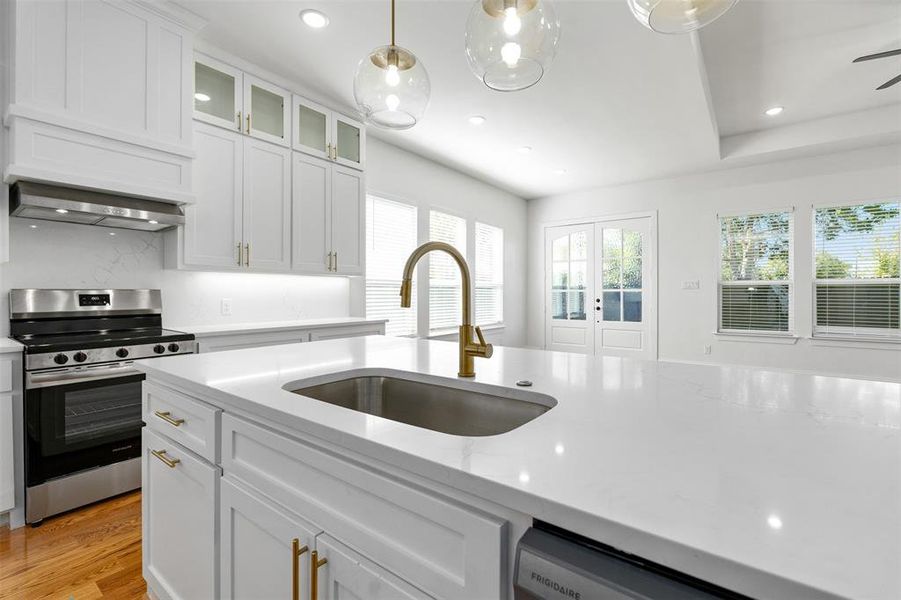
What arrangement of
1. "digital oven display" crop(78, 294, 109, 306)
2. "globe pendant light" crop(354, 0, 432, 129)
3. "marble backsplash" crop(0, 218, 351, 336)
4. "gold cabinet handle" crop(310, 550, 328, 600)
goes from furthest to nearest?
"digital oven display" crop(78, 294, 109, 306) → "marble backsplash" crop(0, 218, 351, 336) → "globe pendant light" crop(354, 0, 432, 129) → "gold cabinet handle" crop(310, 550, 328, 600)

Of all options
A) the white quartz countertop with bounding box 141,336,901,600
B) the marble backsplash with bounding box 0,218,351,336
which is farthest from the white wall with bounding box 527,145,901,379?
the white quartz countertop with bounding box 141,336,901,600

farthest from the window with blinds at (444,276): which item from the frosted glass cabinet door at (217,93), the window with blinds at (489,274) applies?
the frosted glass cabinet door at (217,93)

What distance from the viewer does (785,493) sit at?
1.78 ft

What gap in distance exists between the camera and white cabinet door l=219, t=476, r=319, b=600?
2.83 ft

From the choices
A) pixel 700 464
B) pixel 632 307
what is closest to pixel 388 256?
pixel 632 307

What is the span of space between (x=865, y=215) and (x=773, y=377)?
16.9 feet

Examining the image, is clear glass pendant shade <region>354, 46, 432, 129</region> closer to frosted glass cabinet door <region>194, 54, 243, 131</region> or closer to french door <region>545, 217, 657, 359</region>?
frosted glass cabinet door <region>194, 54, 243, 131</region>

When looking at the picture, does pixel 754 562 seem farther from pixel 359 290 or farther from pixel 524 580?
pixel 359 290

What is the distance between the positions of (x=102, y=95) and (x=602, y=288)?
19.6ft

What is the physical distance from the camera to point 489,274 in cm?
634

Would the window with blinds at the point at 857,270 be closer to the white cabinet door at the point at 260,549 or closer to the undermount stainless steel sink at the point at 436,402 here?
the undermount stainless steel sink at the point at 436,402

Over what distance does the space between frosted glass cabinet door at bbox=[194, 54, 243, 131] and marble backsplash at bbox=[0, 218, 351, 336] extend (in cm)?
89

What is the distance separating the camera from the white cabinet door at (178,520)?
116cm

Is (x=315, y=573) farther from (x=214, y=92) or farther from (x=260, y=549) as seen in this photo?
(x=214, y=92)
